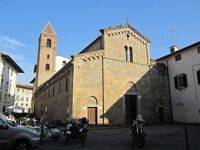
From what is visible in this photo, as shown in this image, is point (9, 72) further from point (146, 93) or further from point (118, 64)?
point (146, 93)

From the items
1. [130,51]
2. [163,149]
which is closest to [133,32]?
[130,51]

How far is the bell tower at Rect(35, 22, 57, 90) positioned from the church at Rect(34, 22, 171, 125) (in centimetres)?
→ 1542

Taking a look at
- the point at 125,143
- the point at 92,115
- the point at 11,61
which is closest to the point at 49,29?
the point at 11,61

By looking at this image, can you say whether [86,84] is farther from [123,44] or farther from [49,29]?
[49,29]

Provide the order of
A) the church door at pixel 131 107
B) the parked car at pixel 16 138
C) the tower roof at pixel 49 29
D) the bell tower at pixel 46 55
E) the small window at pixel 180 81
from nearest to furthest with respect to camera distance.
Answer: the parked car at pixel 16 138 → the church door at pixel 131 107 → the small window at pixel 180 81 → the bell tower at pixel 46 55 → the tower roof at pixel 49 29

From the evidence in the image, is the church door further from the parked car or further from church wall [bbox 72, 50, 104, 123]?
the parked car

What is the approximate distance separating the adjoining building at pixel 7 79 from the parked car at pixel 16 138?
2718cm

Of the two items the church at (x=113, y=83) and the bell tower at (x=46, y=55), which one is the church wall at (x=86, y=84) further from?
the bell tower at (x=46, y=55)

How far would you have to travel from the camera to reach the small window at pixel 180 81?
85.9 feet

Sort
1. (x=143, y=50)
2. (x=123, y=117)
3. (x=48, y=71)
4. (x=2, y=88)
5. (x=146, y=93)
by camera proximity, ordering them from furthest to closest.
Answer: (x=48, y=71)
(x=2, y=88)
(x=143, y=50)
(x=146, y=93)
(x=123, y=117)

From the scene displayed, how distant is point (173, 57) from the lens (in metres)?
28.5

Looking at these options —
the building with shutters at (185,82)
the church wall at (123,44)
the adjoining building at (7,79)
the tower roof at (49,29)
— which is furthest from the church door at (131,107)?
the tower roof at (49,29)

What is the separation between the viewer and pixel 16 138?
8016 millimetres

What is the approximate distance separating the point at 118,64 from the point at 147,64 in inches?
188
